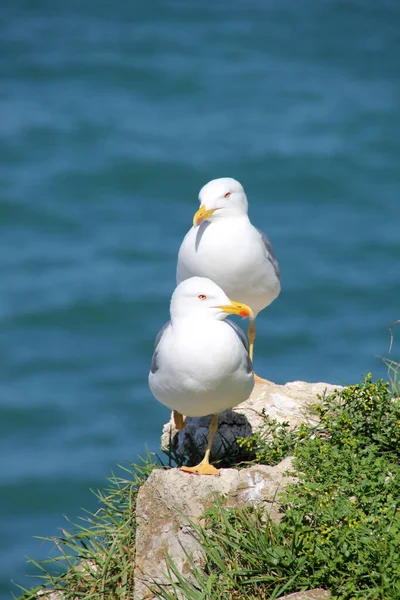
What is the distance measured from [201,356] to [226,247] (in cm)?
121

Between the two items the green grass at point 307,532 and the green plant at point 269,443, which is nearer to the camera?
the green grass at point 307,532

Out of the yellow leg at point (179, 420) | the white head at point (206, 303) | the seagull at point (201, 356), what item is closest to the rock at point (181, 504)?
the seagull at point (201, 356)

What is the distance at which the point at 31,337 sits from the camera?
14.4 m

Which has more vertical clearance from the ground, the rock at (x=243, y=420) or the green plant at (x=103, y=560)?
the rock at (x=243, y=420)

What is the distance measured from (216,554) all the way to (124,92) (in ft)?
44.7

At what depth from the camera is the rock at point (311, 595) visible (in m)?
4.97

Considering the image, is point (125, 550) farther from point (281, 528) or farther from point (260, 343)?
point (260, 343)

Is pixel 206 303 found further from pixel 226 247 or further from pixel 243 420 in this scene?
pixel 243 420

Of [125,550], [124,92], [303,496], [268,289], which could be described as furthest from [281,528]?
[124,92]

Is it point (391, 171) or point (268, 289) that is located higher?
point (391, 171)

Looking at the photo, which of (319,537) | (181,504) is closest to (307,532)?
(319,537)

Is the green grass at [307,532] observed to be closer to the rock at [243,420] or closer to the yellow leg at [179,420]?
the rock at [243,420]

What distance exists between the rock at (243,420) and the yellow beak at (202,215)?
3.79 ft

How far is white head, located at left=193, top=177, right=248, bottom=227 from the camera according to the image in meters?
6.75
